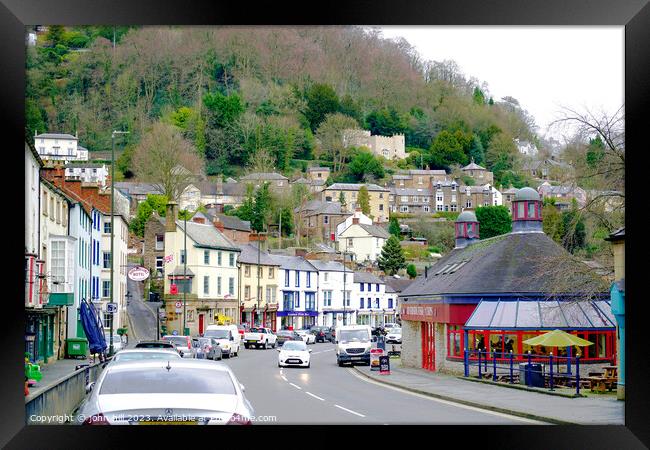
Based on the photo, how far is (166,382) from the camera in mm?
10023

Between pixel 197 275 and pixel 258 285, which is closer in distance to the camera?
pixel 197 275

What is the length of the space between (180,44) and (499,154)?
18.9 m

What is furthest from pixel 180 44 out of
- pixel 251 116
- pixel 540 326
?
pixel 540 326

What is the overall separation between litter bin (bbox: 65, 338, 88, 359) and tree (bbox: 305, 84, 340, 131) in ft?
57.0

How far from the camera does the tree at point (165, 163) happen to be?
4169 cm

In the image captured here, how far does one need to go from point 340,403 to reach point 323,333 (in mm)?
46522

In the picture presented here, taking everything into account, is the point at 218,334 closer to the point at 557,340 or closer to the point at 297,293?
the point at 297,293

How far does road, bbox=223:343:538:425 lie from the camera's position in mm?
18438

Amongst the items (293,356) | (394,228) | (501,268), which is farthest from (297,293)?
(501,268)

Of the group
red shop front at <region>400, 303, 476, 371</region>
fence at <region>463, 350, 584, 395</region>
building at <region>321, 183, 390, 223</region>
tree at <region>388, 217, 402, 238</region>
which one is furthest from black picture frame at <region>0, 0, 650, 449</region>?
tree at <region>388, 217, 402, 238</region>

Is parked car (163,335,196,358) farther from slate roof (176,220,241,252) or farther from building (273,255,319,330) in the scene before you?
building (273,255,319,330)

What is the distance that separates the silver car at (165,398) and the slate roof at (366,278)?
4670cm

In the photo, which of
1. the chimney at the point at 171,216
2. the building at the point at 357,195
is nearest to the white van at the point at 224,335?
the chimney at the point at 171,216
